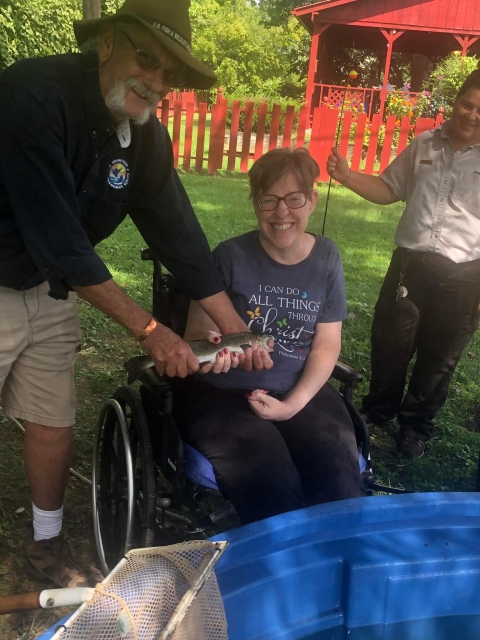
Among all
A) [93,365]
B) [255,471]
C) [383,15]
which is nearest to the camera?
[255,471]

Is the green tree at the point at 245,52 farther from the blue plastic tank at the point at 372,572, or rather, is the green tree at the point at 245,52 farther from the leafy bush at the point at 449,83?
the blue plastic tank at the point at 372,572

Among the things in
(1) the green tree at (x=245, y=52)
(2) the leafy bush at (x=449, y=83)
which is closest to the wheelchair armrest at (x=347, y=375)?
(2) the leafy bush at (x=449, y=83)

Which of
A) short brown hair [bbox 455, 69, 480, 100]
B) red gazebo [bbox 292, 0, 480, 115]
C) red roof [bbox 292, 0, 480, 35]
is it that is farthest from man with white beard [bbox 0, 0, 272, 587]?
red roof [bbox 292, 0, 480, 35]

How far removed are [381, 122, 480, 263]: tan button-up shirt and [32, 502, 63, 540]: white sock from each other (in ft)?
7.36

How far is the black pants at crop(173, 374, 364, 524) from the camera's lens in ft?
7.05

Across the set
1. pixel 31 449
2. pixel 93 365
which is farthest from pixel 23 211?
pixel 93 365

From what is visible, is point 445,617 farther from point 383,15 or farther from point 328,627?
point 383,15

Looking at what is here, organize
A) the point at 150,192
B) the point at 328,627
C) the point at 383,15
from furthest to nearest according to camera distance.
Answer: the point at 383,15 → the point at 150,192 → the point at 328,627

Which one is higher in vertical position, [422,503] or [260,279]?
[260,279]

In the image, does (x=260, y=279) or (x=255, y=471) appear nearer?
(x=255, y=471)

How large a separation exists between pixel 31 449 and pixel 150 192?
43.7 inches

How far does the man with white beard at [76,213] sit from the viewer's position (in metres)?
1.86

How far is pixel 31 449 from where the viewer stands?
2369mm

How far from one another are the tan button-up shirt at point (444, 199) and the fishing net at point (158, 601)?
233 cm
